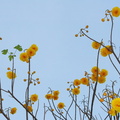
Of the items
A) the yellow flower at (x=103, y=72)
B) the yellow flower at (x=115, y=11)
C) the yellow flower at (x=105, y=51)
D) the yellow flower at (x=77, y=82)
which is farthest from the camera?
the yellow flower at (x=77, y=82)

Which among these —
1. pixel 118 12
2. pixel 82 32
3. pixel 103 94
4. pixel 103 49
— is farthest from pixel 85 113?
pixel 118 12

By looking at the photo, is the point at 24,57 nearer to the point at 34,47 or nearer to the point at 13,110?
the point at 34,47

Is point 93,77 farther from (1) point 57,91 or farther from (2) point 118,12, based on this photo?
(2) point 118,12

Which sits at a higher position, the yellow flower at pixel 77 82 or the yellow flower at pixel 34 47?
the yellow flower at pixel 34 47

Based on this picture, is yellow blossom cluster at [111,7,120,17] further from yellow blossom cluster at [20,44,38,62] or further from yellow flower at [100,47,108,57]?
yellow blossom cluster at [20,44,38,62]

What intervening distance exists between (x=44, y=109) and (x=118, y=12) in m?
1.36

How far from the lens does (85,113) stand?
255cm

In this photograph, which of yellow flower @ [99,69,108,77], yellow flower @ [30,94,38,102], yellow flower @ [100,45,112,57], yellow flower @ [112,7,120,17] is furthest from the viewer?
yellow flower @ [30,94,38,102]

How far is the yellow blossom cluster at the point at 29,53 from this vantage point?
2.70 m

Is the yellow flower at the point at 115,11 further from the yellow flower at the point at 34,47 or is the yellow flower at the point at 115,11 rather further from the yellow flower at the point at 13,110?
the yellow flower at the point at 13,110

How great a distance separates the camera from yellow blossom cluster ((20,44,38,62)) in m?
2.70

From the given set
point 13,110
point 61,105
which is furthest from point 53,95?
point 13,110

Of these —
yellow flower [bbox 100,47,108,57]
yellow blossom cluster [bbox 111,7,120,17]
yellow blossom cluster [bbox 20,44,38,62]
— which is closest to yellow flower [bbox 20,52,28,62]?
yellow blossom cluster [bbox 20,44,38,62]

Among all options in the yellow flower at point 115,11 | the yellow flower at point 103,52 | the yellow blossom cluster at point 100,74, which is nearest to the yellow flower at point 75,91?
the yellow blossom cluster at point 100,74
